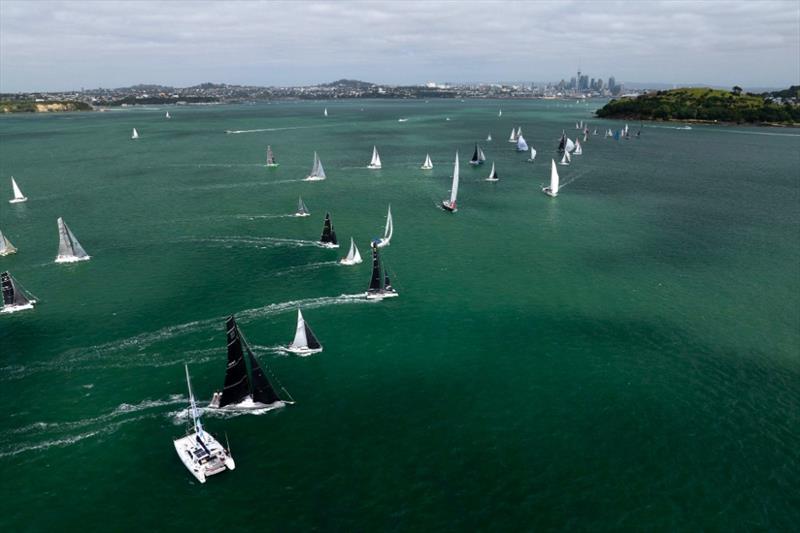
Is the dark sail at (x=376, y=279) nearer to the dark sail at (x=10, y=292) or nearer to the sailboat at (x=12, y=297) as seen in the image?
the sailboat at (x=12, y=297)

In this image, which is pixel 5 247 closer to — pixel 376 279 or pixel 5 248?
pixel 5 248

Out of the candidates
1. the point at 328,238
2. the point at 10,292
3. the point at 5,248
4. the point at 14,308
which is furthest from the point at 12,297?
the point at 328,238

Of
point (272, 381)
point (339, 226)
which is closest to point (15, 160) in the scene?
point (339, 226)

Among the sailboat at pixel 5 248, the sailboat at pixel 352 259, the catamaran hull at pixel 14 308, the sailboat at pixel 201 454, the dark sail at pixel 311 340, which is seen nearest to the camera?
the sailboat at pixel 201 454

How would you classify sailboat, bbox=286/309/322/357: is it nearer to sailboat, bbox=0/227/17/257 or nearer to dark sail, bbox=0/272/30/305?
dark sail, bbox=0/272/30/305

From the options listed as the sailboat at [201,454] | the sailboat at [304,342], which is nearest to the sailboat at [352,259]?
the sailboat at [304,342]
